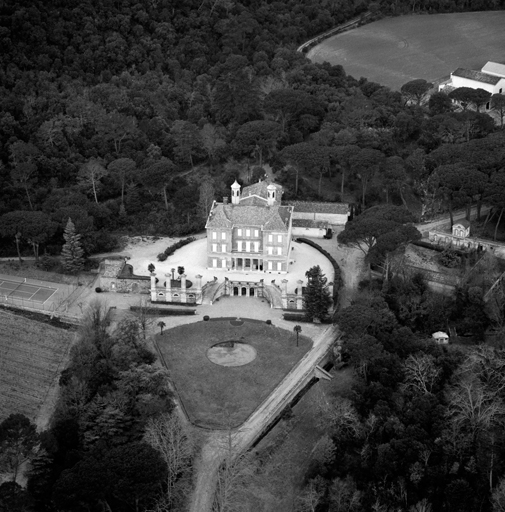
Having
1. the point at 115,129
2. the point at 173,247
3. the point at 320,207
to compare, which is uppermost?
the point at 115,129

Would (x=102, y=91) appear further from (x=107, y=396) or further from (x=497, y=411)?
(x=497, y=411)

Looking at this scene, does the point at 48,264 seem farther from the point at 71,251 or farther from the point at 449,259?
the point at 449,259

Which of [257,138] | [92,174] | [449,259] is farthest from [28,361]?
[257,138]

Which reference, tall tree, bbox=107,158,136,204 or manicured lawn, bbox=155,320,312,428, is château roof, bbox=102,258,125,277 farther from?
tall tree, bbox=107,158,136,204

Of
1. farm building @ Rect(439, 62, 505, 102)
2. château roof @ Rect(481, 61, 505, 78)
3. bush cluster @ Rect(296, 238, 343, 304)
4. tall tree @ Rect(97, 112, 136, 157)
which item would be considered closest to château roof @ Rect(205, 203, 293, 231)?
bush cluster @ Rect(296, 238, 343, 304)

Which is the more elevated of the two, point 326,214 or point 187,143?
point 187,143

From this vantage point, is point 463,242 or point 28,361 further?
point 463,242
